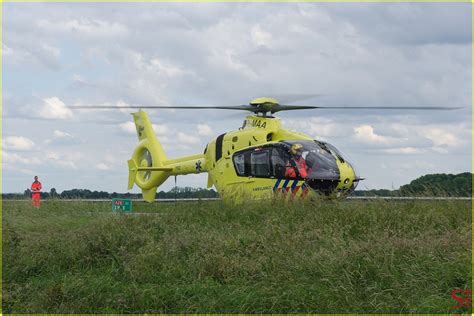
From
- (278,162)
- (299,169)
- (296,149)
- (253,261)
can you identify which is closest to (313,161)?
(299,169)

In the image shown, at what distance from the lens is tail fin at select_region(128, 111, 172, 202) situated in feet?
95.9

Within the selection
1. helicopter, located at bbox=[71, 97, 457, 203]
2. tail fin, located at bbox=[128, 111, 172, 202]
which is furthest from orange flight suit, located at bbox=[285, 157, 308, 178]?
tail fin, located at bbox=[128, 111, 172, 202]

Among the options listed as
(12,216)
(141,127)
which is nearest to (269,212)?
(12,216)

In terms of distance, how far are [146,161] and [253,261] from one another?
62.6 ft

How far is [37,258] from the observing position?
549 inches

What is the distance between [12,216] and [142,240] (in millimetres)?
7602

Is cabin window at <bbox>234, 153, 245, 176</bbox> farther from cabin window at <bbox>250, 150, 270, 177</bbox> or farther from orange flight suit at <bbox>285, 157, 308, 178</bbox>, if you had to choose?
orange flight suit at <bbox>285, 157, 308, 178</bbox>

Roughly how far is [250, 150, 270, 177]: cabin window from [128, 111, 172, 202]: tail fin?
8637 mm

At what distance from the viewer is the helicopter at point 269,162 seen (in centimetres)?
1898

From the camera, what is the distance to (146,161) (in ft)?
99.3

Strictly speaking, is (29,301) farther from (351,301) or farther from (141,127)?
(141,127)

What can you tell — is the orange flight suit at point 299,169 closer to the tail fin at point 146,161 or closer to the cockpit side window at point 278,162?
the cockpit side window at point 278,162

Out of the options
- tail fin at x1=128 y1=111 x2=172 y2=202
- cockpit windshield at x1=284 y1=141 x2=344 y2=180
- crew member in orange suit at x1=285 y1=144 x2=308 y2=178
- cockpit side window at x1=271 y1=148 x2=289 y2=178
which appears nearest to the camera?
cockpit windshield at x1=284 y1=141 x2=344 y2=180

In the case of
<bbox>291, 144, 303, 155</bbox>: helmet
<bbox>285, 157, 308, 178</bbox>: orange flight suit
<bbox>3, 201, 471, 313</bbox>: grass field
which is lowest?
<bbox>3, 201, 471, 313</bbox>: grass field
